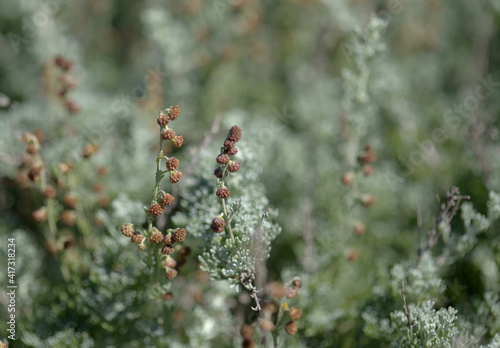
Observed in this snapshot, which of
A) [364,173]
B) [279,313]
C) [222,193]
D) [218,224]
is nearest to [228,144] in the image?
[222,193]

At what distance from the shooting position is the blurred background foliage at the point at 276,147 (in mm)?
2074

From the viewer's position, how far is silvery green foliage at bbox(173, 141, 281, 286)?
1644 millimetres

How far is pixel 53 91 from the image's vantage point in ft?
10.2

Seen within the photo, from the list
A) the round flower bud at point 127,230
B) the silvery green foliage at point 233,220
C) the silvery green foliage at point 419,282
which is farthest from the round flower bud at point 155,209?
the silvery green foliage at point 419,282

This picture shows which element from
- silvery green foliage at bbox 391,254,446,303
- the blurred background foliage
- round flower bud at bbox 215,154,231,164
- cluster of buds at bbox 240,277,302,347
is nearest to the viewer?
round flower bud at bbox 215,154,231,164

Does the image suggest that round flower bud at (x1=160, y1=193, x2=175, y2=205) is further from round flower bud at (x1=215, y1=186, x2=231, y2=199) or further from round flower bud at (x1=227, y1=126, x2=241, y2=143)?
round flower bud at (x1=227, y1=126, x2=241, y2=143)

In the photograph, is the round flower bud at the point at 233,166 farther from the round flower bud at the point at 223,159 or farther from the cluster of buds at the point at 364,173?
the cluster of buds at the point at 364,173

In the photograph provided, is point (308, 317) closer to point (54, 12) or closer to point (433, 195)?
point (433, 195)

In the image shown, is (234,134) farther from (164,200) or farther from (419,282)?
(419,282)

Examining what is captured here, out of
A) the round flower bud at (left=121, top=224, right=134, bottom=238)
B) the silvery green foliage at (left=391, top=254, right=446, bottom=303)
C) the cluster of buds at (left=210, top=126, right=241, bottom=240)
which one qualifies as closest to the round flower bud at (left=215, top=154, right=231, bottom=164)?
the cluster of buds at (left=210, top=126, right=241, bottom=240)

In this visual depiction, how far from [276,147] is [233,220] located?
158 centimetres

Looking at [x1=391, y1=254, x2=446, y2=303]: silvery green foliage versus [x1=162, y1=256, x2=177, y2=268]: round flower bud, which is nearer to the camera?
[x1=162, y1=256, x2=177, y2=268]: round flower bud

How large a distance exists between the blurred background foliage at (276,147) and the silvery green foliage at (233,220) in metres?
0.20

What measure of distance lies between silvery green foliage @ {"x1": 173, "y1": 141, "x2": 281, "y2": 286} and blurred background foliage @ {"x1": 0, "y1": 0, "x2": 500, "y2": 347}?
0.20 m
